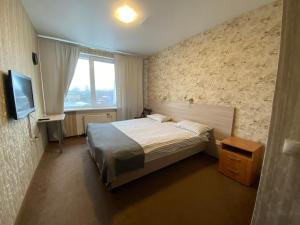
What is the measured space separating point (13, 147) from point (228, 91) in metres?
3.18

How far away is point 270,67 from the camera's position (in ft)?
6.40

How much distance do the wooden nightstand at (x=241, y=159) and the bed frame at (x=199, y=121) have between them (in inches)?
14.4

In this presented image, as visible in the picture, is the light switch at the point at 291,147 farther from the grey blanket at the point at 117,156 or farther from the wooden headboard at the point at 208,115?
the wooden headboard at the point at 208,115

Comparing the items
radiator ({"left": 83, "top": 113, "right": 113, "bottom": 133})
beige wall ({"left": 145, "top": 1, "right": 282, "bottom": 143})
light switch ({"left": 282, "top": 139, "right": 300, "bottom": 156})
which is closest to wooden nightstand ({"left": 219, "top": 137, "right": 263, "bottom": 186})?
beige wall ({"left": 145, "top": 1, "right": 282, "bottom": 143})

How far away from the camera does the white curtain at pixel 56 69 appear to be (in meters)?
3.23

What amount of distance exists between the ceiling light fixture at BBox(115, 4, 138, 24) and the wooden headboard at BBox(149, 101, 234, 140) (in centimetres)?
210

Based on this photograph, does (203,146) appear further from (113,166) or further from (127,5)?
(127,5)

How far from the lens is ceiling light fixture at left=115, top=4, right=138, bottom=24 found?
6.51ft

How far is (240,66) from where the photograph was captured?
7.45 ft

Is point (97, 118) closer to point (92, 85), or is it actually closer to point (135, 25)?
point (92, 85)

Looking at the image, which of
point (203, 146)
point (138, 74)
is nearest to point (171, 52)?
point (138, 74)

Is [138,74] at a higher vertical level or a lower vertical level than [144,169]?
higher

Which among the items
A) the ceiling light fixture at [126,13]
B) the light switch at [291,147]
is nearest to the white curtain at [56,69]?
the ceiling light fixture at [126,13]

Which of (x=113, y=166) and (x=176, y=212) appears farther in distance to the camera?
(x=113, y=166)
